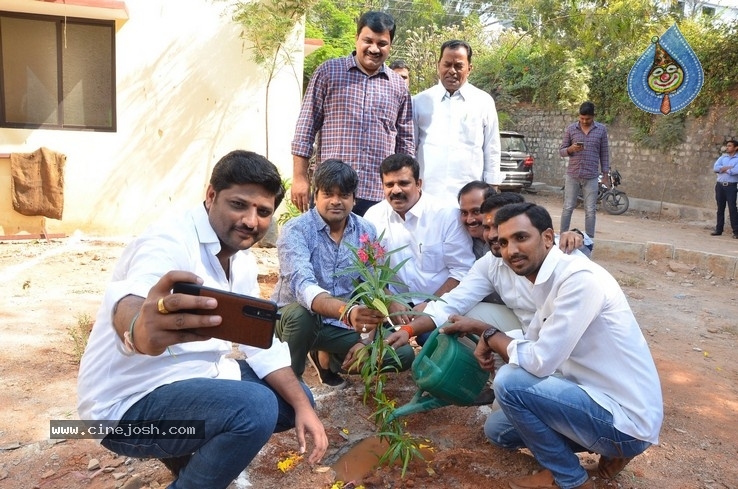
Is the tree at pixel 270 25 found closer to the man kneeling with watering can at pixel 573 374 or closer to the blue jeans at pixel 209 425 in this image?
the man kneeling with watering can at pixel 573 374

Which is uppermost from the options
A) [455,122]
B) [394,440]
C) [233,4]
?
[233,4]

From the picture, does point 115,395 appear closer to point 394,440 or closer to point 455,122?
point 394,440

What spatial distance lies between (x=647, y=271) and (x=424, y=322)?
5.67 metres

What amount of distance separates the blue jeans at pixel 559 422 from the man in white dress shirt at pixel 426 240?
128cm

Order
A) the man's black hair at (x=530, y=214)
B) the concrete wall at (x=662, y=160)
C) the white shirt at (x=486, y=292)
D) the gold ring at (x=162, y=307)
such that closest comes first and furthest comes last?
the gold ring at (x=162, y=307) < the man's black hair at (x=530, y=214) < the white shirt at (x=486, y=292) < the concrete wall at (x=662, y=160)

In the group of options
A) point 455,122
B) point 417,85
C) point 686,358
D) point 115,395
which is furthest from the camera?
point 417,85

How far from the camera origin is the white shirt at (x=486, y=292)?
3.05 meters

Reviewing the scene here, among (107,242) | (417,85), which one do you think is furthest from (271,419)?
(417,85)

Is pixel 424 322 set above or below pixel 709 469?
above

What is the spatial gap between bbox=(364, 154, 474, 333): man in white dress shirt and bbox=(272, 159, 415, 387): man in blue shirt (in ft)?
1.01

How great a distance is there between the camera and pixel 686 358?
4551 millimetres

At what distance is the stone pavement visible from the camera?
7.79 metres

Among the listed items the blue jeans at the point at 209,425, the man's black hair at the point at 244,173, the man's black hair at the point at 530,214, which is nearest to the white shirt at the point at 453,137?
the man's black hair at the point at 530,214

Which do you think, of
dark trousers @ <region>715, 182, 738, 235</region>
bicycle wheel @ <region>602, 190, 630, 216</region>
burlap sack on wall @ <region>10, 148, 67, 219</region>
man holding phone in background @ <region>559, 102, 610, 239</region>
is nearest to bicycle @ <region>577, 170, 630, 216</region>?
bicycle wheel @ <region>602, 190, 630, 216</region>
